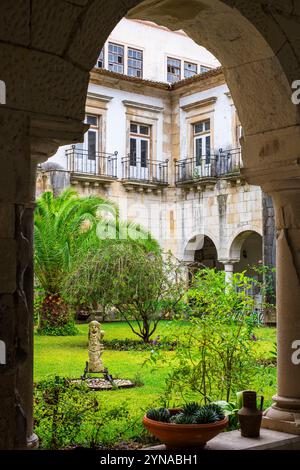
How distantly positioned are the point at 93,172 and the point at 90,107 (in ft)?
6.35

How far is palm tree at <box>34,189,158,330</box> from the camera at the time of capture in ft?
47.0

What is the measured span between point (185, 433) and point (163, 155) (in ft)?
60.2

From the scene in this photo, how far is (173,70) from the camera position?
2364 centimetres

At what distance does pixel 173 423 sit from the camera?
368 cm

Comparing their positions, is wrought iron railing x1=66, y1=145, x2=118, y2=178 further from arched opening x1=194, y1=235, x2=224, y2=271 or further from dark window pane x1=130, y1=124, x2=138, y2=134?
arched opening x1=194, y1=235, x2=224, y2=271

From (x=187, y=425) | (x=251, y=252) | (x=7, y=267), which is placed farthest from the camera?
(x=251, y=252)

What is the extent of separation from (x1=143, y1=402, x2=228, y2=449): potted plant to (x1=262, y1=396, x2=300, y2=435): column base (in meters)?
0.39

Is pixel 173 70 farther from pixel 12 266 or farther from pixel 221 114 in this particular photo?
pixel 12 266

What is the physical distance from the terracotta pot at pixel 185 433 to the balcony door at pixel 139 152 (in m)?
17.2

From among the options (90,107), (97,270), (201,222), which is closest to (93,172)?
(90,107)

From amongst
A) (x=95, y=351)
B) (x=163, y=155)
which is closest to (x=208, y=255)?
(x=163, y=155)

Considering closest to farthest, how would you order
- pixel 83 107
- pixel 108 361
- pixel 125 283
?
1. pixel 83 107
2. pixel 108 361
3. pixel 125 283

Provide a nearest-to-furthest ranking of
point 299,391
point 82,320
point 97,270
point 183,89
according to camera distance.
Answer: point 299,391, point 97,270, point 82,320, point 183,89

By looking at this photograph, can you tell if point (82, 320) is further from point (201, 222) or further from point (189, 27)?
point (189, 27)
